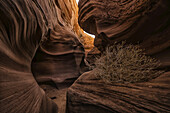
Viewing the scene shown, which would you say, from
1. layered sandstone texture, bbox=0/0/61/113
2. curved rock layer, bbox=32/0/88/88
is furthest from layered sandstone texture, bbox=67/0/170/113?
curved rock layer, bbox=32/0/88/88

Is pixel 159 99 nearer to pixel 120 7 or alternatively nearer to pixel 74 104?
pixel 74 104

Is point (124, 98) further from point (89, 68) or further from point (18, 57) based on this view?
point (18, 57)

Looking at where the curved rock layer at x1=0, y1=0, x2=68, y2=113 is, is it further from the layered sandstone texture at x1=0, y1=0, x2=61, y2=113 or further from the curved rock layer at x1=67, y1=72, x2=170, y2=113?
the curved rock layer at x1=67, y1=72, x2=170, y2=113

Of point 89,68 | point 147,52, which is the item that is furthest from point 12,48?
point 147,52

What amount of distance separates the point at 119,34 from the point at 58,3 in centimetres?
576

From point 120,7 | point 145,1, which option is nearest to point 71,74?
point 120,7

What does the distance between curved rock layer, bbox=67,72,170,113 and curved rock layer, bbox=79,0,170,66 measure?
1.34m

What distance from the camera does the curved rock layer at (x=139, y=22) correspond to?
209 cm

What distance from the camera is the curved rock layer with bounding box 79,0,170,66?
2086 mm

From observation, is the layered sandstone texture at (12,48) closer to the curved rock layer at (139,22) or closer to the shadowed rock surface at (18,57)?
the shadowed rock surface at (18,57)

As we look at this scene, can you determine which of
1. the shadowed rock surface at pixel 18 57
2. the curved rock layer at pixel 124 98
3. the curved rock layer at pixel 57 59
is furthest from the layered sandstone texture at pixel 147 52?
the curved rock layer at pixel 57 59

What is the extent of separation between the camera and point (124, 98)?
1.46 m

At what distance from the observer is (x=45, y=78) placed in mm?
4621

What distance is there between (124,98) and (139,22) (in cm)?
245
